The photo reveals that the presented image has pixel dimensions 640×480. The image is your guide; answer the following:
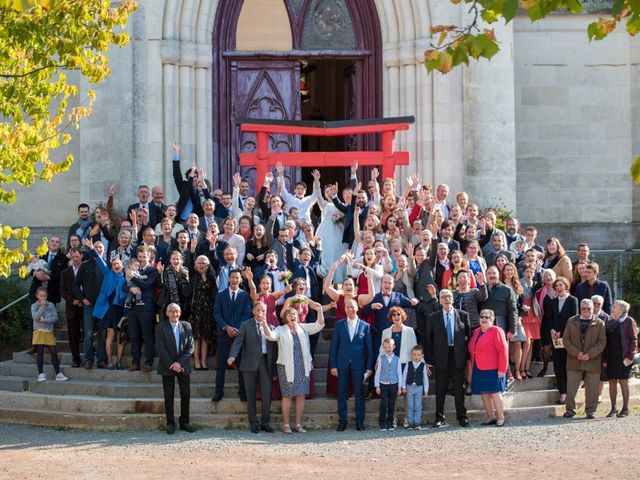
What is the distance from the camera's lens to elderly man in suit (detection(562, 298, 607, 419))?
15.6 metres

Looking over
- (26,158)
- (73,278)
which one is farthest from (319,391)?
(26,158)

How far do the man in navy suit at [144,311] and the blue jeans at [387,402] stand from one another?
3.06 metres

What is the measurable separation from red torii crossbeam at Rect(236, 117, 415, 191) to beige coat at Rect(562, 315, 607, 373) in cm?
425

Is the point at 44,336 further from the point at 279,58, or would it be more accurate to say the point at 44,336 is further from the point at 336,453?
the point at 279,58

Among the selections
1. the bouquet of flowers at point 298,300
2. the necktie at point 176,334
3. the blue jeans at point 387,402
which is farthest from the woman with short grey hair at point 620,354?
the necktie at point 176,334

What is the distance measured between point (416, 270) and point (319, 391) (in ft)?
6.43

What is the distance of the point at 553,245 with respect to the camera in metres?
17.1

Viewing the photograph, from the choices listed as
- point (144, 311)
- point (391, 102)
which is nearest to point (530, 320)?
point (144, 311)

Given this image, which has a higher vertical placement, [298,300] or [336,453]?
[298,300]

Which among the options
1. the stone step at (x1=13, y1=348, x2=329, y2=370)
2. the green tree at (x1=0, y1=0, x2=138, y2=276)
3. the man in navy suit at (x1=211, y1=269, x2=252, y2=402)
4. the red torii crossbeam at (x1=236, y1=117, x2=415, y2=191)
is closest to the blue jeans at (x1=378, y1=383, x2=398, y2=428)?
the stone step at (x1=13, y1=348, x2=329, y2=370)

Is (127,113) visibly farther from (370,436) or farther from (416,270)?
(370,436)

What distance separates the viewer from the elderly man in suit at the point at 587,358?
15.6m

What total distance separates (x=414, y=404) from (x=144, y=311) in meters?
3.60

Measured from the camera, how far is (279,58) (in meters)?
21.1
